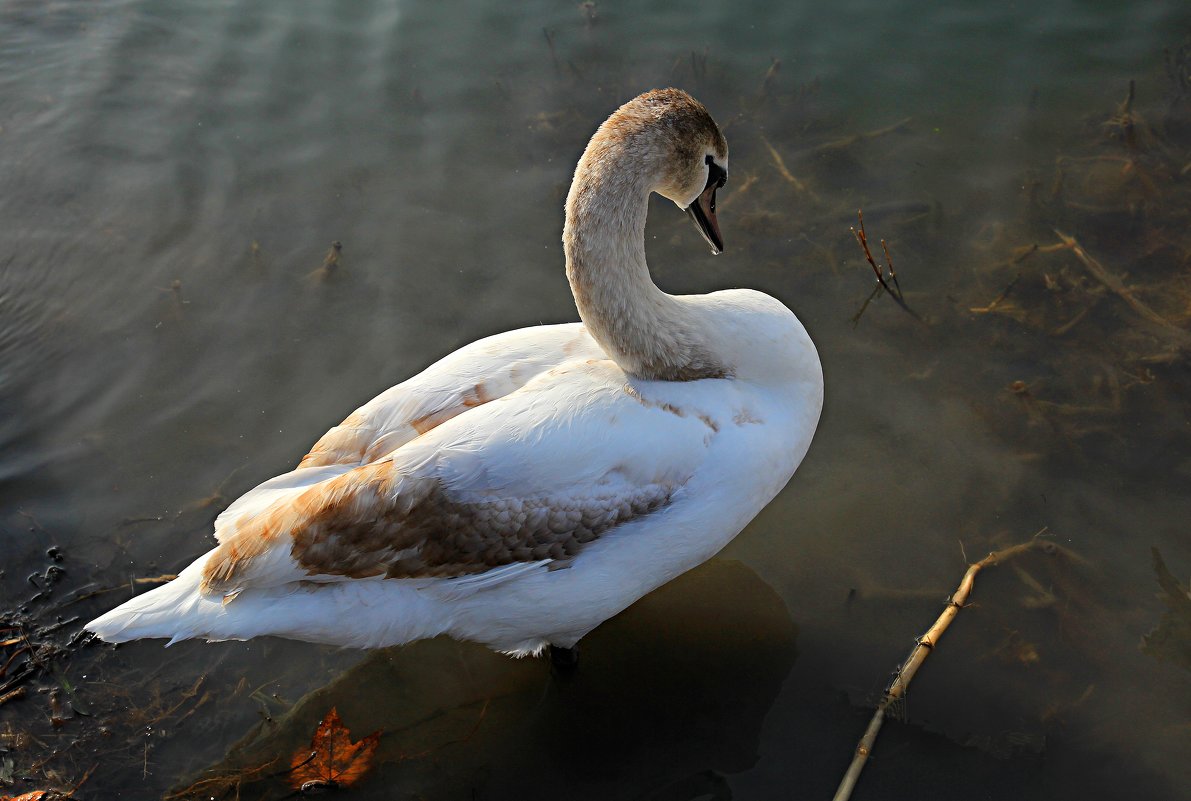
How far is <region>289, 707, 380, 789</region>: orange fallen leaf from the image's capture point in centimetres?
423

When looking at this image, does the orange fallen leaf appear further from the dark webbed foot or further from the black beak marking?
the black beak marking

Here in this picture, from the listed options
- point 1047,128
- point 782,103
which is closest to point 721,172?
point 782,103

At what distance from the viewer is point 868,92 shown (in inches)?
246

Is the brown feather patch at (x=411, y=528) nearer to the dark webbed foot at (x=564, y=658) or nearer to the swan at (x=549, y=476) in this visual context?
the swan at (x=549, y=476)

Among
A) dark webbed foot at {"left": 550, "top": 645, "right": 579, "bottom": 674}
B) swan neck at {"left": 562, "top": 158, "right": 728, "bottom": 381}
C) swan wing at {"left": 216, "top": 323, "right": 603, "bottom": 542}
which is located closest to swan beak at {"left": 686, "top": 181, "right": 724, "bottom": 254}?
swan neck at {"left": 562, "top": 158, "right": 728, "bottom": 381}

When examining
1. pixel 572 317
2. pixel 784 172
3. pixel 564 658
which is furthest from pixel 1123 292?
pixel 564 658

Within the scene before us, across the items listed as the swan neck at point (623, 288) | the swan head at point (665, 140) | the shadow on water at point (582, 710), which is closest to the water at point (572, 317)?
the shadow on water at point (582, 710)

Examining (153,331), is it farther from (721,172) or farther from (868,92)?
(868,92)

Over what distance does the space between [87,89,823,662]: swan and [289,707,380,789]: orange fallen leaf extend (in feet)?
1.97

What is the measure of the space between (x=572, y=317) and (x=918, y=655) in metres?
2.45

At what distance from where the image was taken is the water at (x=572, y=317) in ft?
14.0

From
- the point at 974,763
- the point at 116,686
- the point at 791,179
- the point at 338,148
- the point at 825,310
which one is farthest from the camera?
the point at 338,148

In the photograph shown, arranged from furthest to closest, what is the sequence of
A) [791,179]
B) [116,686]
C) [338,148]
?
Answer: [338,148], [791,179], [116,686]

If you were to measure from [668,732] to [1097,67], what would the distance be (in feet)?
15.3
